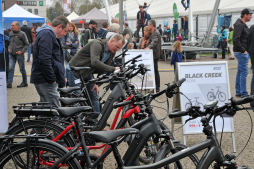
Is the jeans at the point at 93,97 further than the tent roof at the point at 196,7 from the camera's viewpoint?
No

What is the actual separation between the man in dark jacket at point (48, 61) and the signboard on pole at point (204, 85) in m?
1.81

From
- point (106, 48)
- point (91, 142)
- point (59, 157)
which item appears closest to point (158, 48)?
point (106, 48)

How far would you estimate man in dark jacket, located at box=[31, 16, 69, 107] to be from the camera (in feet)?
14.7

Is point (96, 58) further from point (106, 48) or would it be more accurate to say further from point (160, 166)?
point (160, 166)

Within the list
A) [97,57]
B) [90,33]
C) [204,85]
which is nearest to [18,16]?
[90,33]

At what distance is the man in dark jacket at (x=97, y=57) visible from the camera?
17.9ft

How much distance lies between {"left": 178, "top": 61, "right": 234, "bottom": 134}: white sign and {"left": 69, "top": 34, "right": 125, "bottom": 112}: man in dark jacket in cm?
109

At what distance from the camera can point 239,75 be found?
891cm

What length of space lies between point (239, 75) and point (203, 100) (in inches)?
163

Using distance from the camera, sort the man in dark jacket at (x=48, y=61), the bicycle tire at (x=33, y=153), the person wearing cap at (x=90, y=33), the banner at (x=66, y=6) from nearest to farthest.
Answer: the bicycle tire at (x=33, y=153), the man in dark jacket at (x=48, y=61), the person wearing cap at (x=90, y=33), the banner at (x=66, y=6)

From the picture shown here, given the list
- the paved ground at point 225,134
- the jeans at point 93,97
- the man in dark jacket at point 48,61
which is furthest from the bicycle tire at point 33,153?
the jeans at point 93,97

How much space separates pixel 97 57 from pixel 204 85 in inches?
68.8

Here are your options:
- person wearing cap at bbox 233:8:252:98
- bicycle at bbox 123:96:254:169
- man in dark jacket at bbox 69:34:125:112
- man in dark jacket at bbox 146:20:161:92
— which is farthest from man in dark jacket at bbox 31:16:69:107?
man in dark jacket at bbox 146:20:161:92

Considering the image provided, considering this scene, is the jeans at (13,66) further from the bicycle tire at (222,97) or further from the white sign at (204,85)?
the bicycle tire at (222,97)
